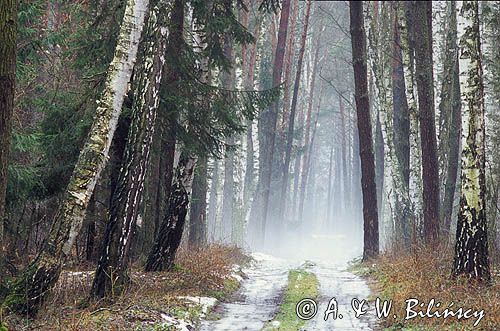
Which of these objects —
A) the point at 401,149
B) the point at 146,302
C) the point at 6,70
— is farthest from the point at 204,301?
the point at 401,149

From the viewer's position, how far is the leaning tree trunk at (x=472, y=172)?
10070mm

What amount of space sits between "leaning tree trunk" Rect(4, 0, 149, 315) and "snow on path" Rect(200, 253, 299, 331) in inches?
79.6

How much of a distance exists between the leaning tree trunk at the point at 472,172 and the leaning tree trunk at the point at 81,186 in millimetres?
4831

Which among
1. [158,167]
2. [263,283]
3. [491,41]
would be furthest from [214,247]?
[491,41]

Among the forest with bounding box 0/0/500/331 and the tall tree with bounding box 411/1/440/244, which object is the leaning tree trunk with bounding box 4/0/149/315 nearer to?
the forest with bounding box 0/0/500/331

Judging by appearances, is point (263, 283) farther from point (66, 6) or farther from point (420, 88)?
point (66, 6)

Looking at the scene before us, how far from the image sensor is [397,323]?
8641mm

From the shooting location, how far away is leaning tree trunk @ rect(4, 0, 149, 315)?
8039 mm

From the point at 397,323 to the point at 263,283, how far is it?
583 cm

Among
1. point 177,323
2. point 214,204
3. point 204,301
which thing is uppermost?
point 214,204

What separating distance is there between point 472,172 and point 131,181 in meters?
4.86

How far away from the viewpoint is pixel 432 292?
31.5 ft

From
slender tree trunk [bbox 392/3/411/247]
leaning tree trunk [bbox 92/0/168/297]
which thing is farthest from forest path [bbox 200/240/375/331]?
slender tree trunk [bbox 392/3/411/247]
